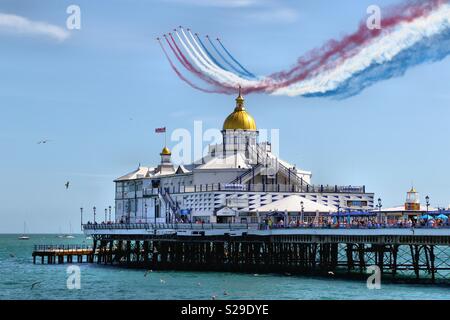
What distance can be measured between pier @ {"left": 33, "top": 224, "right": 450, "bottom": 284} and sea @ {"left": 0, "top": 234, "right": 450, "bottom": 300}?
163 inches

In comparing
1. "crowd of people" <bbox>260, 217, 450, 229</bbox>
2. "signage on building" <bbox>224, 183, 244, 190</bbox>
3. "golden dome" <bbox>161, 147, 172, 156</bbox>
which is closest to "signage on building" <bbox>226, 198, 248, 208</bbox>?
"signage on building" <bbox>224, 183, 244, 190</bbox>

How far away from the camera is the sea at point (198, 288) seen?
237 ft

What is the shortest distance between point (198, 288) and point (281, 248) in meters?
21.1

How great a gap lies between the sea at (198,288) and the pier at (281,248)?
4144 mm

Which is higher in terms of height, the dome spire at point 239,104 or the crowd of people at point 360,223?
the dome spire at point 239,104

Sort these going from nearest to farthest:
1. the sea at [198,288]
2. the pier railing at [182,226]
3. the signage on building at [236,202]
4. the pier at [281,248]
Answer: the sea at [198,288], the pier at [281,248], the pier railing at [182,226], the signage on building at [236,202]

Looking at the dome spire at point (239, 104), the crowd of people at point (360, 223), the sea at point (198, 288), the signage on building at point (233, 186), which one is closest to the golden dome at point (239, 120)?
the dome spire at point (239, 104)

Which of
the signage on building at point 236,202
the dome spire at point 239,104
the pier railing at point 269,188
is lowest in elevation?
the signage on building at point 236,202

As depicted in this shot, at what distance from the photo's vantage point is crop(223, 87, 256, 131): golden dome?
126250 millimetres

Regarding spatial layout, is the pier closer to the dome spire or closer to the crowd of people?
the crowd of people

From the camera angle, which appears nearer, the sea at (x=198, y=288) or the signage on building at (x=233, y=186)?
the sea at (x=198, y=288)

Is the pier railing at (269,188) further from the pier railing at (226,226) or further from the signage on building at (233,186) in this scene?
the pier railing at (226,226)

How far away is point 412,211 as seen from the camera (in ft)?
299
